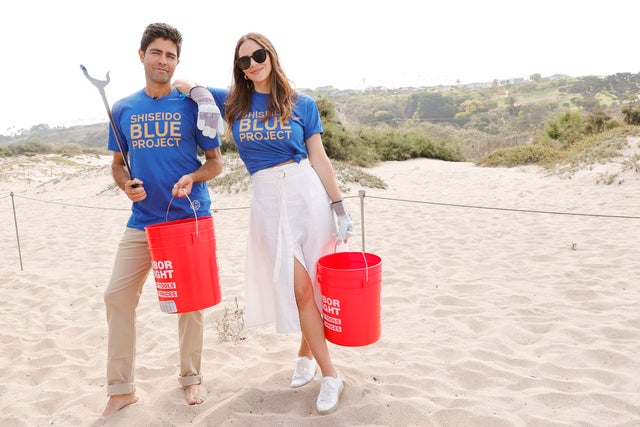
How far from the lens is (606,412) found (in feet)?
7.66

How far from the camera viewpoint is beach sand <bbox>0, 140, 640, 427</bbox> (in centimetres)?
246

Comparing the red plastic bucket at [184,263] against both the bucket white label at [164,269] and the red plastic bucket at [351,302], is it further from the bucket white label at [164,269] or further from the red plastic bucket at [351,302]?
the red plastic bucket at [351,302]

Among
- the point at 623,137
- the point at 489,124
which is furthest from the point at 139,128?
the point at 489,124

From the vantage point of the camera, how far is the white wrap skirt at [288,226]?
92.3 inches

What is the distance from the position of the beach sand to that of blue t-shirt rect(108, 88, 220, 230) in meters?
1.06

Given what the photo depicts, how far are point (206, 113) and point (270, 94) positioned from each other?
12.8 inches

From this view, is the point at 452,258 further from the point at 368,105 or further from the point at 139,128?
the point at 368,105

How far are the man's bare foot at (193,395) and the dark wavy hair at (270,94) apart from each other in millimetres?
1468

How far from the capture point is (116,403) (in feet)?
8.26

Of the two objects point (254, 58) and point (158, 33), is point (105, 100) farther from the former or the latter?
point (254, 58)

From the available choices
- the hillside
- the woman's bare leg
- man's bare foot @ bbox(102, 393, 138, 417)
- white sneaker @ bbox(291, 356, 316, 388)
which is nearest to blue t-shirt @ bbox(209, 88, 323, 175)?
the woman's bare leg

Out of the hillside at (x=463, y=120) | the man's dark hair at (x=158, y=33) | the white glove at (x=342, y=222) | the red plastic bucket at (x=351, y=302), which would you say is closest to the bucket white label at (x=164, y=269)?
the red plastic bucket at (x=351, y=302)

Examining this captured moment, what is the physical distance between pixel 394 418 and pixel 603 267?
3.35 m

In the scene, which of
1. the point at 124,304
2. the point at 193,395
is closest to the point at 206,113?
the point at 124,304
